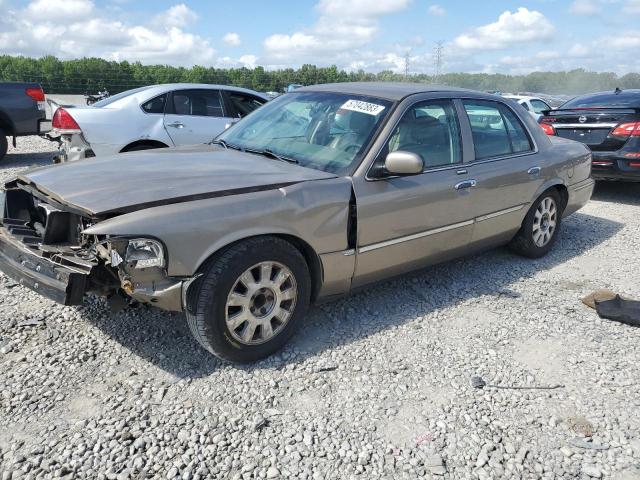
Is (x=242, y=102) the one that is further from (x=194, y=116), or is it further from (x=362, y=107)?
(x=362, y=107)

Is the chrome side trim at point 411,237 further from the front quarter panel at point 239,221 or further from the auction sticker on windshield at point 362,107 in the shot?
the auction sticker on windshield at point 362,107

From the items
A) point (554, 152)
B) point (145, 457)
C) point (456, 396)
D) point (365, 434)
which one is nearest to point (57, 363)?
point (145, 457)

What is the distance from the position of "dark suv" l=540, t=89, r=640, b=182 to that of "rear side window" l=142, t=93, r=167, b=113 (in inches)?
231

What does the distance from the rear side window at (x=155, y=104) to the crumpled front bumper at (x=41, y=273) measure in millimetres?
4339

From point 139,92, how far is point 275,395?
588 cm

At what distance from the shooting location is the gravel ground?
2453 millimetres

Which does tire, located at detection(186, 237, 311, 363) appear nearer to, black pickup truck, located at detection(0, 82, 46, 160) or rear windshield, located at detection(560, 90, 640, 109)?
rear windshield, located at detection(560, 90, 640, 109)

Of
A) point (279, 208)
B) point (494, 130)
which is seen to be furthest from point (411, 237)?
point (494, 130)

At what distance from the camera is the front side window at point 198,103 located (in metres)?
7.54

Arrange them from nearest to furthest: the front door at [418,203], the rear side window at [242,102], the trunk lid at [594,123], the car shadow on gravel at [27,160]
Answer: the front door at [418,203]
the trunk lid at [594,123]
the rear side window at [242,102]
the car shadow on gravel at [27,160]

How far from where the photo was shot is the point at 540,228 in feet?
17.0

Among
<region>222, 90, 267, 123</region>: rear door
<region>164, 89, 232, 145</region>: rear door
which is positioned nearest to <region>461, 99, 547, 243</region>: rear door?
<region>164, 89, 232, 145</region>: rear door

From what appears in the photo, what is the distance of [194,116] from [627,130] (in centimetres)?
614

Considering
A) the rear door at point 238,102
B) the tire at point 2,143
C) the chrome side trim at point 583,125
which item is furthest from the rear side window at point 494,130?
the tire at point 2,143
